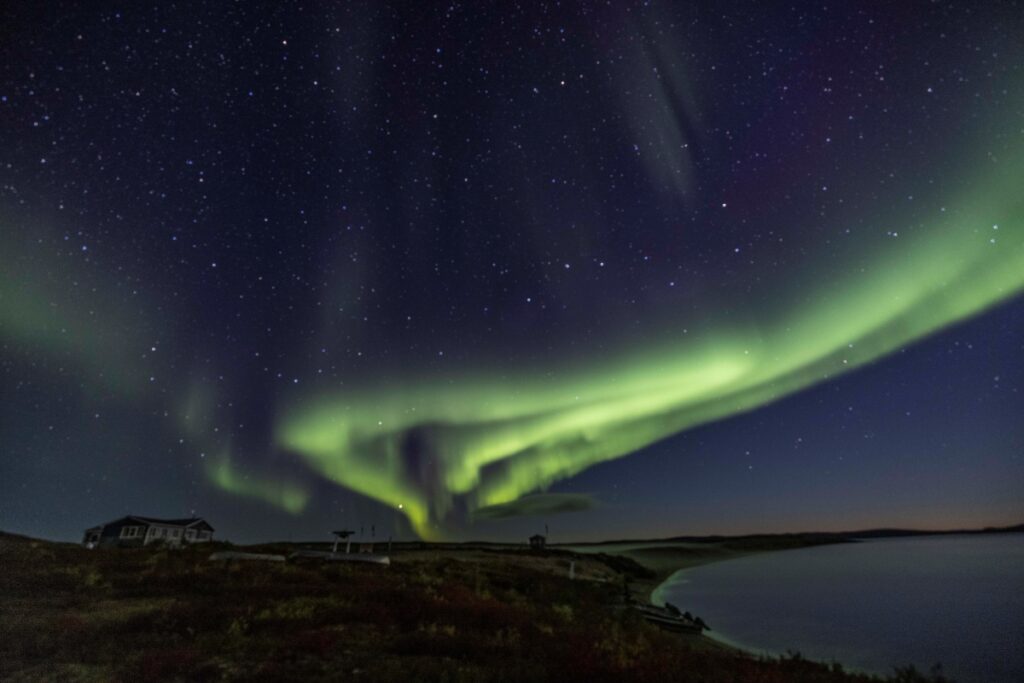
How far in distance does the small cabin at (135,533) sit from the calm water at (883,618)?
59.0 m

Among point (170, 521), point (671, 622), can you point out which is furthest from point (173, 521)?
point (671, 622)

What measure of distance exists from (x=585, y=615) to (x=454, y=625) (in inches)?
369

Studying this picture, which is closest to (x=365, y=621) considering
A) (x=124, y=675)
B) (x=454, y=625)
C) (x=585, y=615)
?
(x=454, y=625)

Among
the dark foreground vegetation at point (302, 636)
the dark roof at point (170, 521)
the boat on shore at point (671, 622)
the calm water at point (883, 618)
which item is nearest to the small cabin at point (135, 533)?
the dark roof at point (170, 521)

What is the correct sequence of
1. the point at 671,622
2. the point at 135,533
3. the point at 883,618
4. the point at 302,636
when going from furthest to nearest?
the point at 135,533
the point at 883,618
the point at 671,622
the point at 302,636

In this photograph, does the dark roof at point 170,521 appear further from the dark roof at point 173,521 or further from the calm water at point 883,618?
the calm water at point 883,618

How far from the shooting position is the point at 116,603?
17.1 meters

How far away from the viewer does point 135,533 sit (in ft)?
207

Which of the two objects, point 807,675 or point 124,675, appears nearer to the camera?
point 124,675

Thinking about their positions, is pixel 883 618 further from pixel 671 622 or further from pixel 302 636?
pixel 302 636

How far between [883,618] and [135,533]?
76.3 m

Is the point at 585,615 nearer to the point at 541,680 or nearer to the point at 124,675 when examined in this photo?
the point at 541,680

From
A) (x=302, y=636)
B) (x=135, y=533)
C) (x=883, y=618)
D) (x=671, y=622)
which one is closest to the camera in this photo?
(x=302, y=636)

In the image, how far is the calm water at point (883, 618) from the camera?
2619cm
